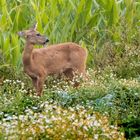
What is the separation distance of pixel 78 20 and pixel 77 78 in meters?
2.75

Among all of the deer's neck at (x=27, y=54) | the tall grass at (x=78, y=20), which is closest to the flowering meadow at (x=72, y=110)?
the deer's neck at (x=27, y=54)

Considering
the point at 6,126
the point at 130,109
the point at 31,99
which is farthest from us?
the point at 31,99

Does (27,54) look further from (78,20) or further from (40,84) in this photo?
(78,20)

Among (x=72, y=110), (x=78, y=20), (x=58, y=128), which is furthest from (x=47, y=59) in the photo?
(x=58, y=128)

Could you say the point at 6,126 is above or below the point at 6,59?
above

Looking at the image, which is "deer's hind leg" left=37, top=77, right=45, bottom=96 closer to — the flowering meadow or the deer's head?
the flowering meadow

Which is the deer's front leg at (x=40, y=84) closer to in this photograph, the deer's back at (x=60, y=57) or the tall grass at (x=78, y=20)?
the deer's back at (x=60, y=57)

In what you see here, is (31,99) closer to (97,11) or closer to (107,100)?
(107,100)

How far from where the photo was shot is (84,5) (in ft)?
47.3

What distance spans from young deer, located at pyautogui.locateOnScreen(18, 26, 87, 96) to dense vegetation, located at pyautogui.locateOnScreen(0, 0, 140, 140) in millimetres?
198

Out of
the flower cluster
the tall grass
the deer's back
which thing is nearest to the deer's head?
the deer's back

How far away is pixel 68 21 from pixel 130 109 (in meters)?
5.04

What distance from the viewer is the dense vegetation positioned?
24.5 ft

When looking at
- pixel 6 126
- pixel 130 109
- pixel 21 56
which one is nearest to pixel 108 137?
pixel 6 126
